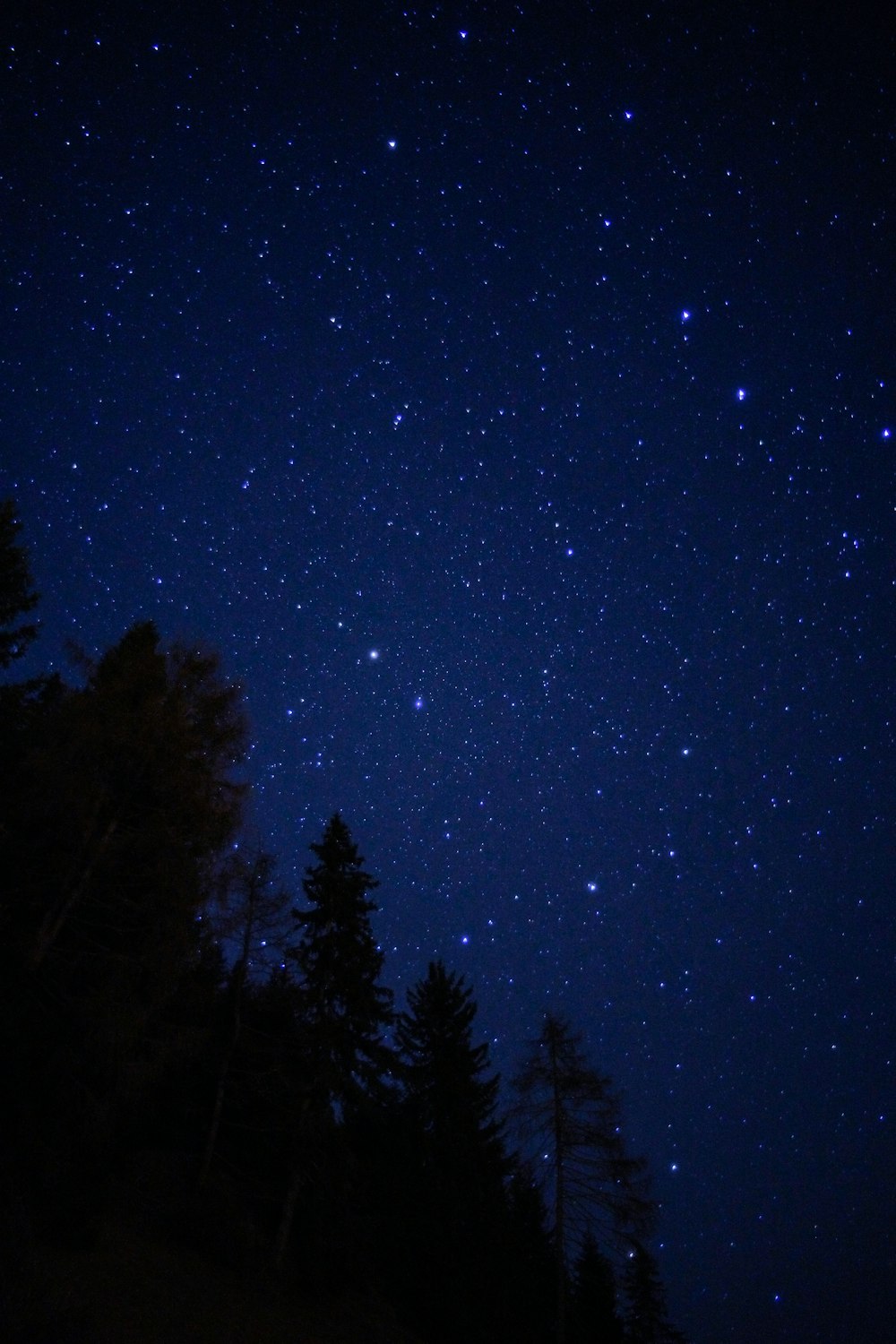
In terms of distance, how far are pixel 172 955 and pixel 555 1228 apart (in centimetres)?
1114

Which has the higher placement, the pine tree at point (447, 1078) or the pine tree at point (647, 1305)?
the pine tree at point (447, 1078)

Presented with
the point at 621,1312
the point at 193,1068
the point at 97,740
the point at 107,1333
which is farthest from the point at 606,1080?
the point at 621,1312

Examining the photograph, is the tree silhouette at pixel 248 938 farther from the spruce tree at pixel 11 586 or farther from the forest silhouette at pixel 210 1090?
the spruce tree at pixel 11 586

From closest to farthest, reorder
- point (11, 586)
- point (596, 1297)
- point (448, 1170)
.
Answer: point (11, 586), point (448, 1170), point (596, 1297)

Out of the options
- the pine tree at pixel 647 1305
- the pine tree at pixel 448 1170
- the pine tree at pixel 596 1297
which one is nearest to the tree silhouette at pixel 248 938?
the pine tree at pixel 448 1170

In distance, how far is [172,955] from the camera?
10.6m

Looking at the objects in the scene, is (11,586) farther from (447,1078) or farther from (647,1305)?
(647,1305)

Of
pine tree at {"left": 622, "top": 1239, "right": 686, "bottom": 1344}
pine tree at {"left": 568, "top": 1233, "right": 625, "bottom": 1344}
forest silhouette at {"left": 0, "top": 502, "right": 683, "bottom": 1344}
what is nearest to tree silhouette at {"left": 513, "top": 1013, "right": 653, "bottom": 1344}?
forest silhouette at {"left": 0, "top": 502, "right": 683, "bottom": 1344}

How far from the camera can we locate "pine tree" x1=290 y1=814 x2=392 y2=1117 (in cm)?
1591

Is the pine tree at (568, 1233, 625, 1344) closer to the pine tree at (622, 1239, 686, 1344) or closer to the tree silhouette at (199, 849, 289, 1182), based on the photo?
the pine tree at (622, 1239, 686, 1344)

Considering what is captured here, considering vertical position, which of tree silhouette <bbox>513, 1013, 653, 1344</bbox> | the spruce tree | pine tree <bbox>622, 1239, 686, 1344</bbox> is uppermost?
the spruce tree

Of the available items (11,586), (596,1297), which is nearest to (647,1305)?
(596,1297)

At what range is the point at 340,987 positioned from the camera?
16469 millimetres

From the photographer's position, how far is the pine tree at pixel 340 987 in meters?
15.9
